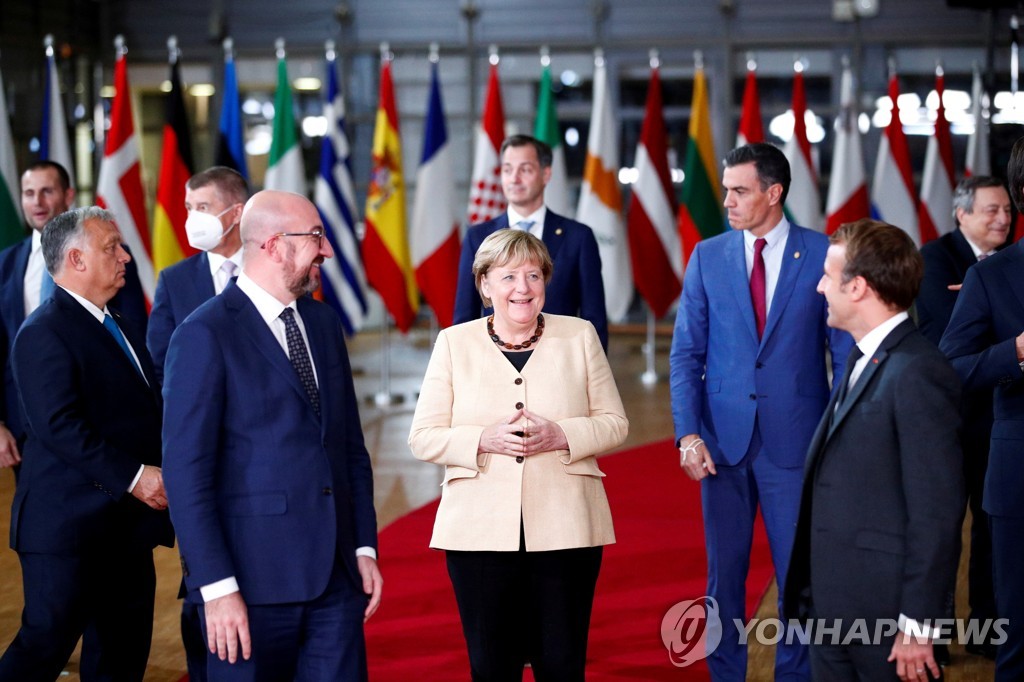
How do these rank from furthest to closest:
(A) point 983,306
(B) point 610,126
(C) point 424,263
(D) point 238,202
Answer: (B) point 610,126 → (C) point 424,263 → (D) point 238,202 → (A) point 983,306

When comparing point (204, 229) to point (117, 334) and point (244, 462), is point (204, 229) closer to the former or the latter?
point (117, 334)

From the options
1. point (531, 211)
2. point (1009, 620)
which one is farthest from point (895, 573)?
point (531, 211)

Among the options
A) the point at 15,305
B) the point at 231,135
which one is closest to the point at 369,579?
the point at 15,305

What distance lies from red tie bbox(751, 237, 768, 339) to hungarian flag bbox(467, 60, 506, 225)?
5.92 m

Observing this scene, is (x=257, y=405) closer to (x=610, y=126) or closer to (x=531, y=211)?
(x=531, y=211)

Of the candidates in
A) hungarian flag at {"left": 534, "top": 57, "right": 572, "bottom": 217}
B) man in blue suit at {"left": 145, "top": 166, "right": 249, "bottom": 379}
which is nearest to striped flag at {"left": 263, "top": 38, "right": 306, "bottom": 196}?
hungarian flag at {"left": 534, "top": 57, "right": 572, "bottom": 217}

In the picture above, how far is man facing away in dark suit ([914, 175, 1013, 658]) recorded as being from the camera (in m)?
4.14

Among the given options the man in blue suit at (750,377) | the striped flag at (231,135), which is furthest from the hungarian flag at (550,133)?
the man in blue suit at (750,377)

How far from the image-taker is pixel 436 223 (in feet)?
30.5

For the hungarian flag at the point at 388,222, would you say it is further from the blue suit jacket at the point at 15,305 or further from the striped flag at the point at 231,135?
the blue suit jacket at the point at 15,305

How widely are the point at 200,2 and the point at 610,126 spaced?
19.9 feet

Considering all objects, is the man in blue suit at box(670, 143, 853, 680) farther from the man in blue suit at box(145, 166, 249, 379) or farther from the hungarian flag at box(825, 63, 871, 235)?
the hungarian flag at box(825, 63, 871, 235)

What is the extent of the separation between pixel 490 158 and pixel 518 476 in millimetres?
6827

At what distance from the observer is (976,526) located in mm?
4289
